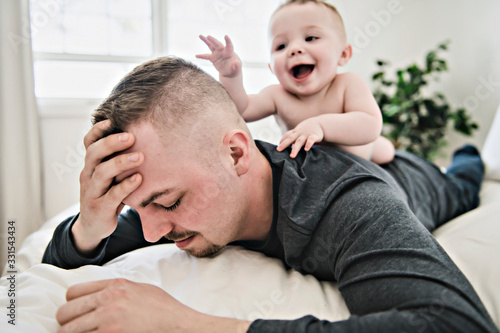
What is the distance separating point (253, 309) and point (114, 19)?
119 inches

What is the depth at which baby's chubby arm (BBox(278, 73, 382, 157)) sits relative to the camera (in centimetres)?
104

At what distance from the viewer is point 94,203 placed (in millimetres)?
896

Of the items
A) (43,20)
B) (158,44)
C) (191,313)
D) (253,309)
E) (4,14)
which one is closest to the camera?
(191,313)

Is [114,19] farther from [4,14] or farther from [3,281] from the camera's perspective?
[3,281]

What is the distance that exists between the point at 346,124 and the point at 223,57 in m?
0.42

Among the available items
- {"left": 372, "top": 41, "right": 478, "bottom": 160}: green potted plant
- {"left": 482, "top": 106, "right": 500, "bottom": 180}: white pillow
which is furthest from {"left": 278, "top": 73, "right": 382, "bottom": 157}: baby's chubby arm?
{"left": 372, "top": 41, "right": 478, "bottom": 160}: green potted plant

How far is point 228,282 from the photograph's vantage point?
33.2 inches

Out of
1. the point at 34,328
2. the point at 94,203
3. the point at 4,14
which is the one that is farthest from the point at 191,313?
the point at 4,14

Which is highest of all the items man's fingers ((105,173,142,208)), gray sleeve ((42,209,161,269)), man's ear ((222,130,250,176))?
man's ear ((222,130,250,176))

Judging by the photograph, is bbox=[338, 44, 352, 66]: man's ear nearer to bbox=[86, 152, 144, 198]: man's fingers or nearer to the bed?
the bed

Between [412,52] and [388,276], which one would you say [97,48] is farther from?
[388,276]

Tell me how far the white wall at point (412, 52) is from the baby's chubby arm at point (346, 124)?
2023mm

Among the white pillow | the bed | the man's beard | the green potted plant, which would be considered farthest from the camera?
the green potted plant

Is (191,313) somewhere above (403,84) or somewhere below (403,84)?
below
